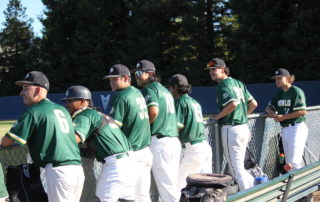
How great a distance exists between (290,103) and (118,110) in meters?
3.87

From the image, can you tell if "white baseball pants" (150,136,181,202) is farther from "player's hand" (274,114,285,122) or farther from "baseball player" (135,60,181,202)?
"player's hand" (274,114,285,122)

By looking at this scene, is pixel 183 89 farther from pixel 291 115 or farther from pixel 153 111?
pixel 291 115

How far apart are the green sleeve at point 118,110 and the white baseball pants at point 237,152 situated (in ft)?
7.51

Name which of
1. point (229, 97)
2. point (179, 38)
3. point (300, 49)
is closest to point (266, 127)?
point (229, 97)

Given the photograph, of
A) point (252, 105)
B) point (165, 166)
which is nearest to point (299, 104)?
point (252, 105)

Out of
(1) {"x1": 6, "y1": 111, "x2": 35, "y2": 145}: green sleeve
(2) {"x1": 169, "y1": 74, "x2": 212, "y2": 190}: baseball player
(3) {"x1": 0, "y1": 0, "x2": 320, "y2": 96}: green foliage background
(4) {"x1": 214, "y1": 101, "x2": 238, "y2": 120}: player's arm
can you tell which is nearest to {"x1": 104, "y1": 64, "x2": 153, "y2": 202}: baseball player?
→ (2) {"x1": 169, "y1": 74, "x2": 212, "y2": 190}: baseball player

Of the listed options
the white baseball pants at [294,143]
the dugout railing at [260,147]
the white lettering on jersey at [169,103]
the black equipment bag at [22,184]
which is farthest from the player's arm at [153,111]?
the white baseball pants at [294,143]

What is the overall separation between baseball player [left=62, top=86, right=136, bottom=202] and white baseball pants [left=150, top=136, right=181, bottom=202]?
1.04 meters

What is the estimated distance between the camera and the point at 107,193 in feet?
16.9

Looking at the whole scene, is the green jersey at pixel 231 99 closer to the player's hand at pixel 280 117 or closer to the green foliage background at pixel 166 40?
the player's hand at pixel 280 117

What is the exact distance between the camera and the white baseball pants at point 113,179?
5.15 metres

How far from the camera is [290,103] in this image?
8.34 metres

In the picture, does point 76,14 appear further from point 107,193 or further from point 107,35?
point 107,193

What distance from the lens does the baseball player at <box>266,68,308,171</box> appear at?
812 cm
